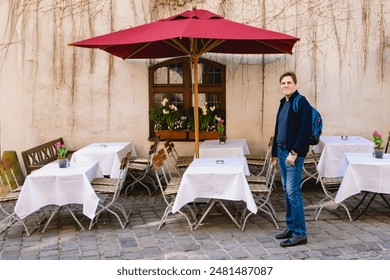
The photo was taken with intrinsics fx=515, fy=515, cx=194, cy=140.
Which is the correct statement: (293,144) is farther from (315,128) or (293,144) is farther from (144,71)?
(144,71)

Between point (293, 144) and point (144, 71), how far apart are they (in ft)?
15.8

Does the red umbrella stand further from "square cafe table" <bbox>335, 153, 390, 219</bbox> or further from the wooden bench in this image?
the wooden bench

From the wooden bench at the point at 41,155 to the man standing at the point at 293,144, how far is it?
14.5ft

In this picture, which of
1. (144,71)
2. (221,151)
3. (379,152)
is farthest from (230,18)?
(379,152)

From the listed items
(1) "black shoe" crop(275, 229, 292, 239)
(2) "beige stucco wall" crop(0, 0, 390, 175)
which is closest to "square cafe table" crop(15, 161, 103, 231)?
(1) "black shoe" crop(275, 229, 292, 239)

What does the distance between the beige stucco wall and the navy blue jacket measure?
4076 millimetres

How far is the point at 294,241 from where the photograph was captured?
5.88 m

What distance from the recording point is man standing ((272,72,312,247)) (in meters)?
5.53

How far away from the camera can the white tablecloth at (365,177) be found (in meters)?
6.66

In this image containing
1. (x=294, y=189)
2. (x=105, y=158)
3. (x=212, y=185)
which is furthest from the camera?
(x=105, y=158)

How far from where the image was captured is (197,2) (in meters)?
9.61

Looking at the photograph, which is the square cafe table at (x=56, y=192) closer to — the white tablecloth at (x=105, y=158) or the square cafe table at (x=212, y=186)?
the square cafe table at (x=212, y=186)
